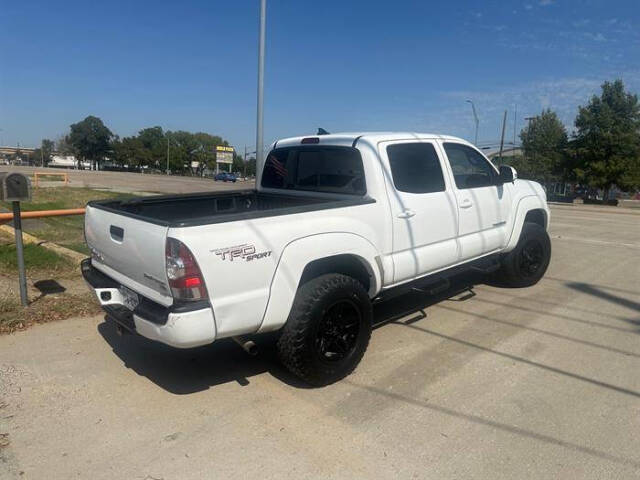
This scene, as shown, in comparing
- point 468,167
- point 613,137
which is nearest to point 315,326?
point 468,167

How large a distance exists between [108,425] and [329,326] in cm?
158

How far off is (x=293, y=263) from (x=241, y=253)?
424mm

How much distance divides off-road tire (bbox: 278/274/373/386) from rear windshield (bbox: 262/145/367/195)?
3.28ft

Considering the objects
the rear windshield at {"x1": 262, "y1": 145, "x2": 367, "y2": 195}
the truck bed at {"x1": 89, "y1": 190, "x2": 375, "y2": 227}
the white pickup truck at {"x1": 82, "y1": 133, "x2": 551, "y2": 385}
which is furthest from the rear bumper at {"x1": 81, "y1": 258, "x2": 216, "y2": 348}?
the rear windshield at {"x1": 262, "y1": 145, "x2": 367, "y2": 195}

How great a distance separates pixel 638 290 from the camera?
638 cm

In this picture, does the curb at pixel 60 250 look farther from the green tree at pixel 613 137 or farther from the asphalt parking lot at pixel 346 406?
the green tree at pixel 613 137

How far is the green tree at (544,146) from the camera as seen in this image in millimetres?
39831

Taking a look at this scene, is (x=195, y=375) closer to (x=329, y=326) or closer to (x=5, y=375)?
(x=329, y=326)

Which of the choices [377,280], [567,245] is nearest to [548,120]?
[567,245]

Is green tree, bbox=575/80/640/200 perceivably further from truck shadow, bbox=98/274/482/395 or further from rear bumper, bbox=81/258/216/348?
rear bumper, bbox=81/258/216/348

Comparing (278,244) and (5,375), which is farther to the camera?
(5,375)

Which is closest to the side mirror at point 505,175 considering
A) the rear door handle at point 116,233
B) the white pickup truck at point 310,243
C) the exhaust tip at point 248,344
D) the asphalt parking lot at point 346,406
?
the white pickup truck at point 310,243

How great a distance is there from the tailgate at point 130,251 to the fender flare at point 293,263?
0.65 metres

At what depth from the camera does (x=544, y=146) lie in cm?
4216
